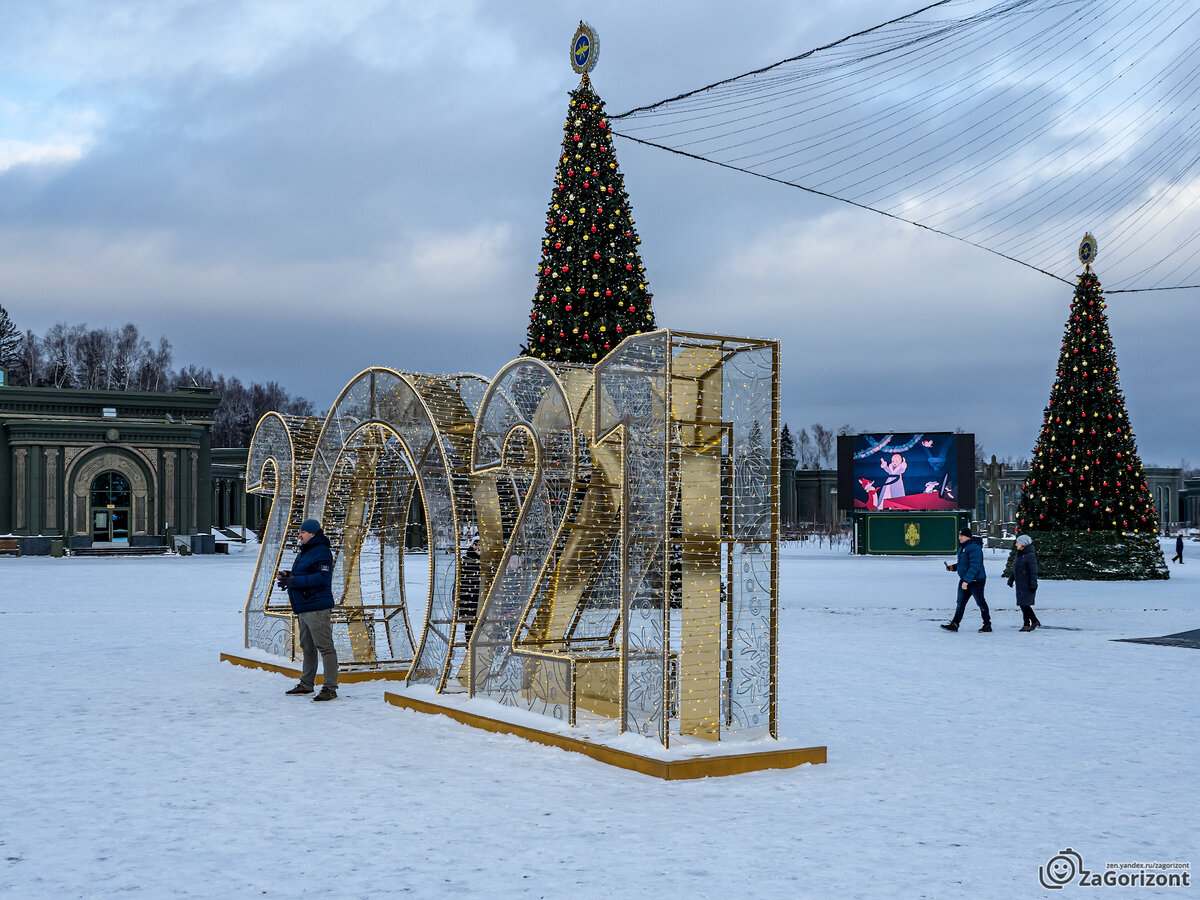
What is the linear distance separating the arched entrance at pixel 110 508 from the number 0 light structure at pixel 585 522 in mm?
38106

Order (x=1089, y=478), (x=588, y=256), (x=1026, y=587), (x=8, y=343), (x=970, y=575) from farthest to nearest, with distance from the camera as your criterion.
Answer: (x=8, y=343)
(x=1089, y=478)
(x=588, y=256)
(x=1026, y=587)
(x=970, y=575)

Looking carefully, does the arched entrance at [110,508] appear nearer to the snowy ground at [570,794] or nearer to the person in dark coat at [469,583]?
the snowy ground at [570,794]

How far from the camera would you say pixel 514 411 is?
9992mm

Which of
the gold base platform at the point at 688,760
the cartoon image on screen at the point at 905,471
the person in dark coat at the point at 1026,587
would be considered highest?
the cartoon image on screen at the point at 905,471

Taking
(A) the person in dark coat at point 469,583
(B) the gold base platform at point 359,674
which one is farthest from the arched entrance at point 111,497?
(A) the person in dark coat at point 469,583

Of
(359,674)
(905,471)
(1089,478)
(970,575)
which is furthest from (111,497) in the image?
(359,674)

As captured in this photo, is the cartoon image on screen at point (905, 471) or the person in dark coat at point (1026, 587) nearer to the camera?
the person in dark coat at point (1026, 587)

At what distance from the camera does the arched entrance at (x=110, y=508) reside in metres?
47.7

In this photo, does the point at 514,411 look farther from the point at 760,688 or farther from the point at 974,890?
the point at 974,890

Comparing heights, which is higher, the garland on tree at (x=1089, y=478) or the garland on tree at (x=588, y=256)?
the garland on tree at (x=588, y=256)

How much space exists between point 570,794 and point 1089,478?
24.8m

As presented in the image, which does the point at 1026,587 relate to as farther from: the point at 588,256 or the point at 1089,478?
the point at 1089,478

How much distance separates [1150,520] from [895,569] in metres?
8.79

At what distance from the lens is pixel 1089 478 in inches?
1138
